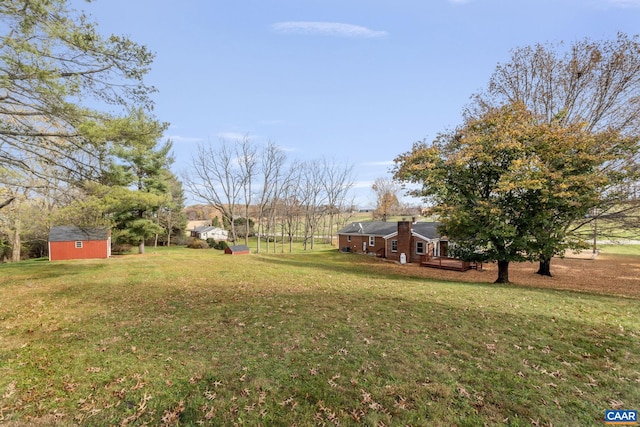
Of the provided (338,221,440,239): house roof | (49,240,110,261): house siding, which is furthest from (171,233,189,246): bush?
(338,221,440,239): house roof

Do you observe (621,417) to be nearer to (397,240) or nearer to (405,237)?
(405,237)

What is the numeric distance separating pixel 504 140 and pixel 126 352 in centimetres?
1602

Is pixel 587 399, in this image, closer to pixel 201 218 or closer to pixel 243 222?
pixel 243 222

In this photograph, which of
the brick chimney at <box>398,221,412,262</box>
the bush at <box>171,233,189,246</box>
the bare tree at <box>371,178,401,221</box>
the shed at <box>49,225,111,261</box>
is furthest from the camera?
the bare tree at <box>371,178,401,221</box>

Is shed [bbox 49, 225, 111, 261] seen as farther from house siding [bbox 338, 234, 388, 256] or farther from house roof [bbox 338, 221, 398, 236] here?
house roof [bbox 338, 221, 398, 236]

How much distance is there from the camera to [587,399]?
13.4ft

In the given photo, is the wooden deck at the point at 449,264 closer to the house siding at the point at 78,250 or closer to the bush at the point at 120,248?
the house siding at the point at 78,250

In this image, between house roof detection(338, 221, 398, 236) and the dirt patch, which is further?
house roof detection(338, 221, 398, 236)

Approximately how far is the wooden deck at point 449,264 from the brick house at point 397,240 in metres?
0.87

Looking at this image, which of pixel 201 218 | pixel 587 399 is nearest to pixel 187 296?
pixel 587 399

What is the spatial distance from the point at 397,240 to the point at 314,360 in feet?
77.1

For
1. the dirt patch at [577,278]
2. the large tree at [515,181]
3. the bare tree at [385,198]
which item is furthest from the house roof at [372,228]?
the bare tree at [385,198]

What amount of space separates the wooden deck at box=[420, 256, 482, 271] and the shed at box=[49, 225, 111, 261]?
29302 millimetres

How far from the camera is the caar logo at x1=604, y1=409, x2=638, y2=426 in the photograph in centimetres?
366
